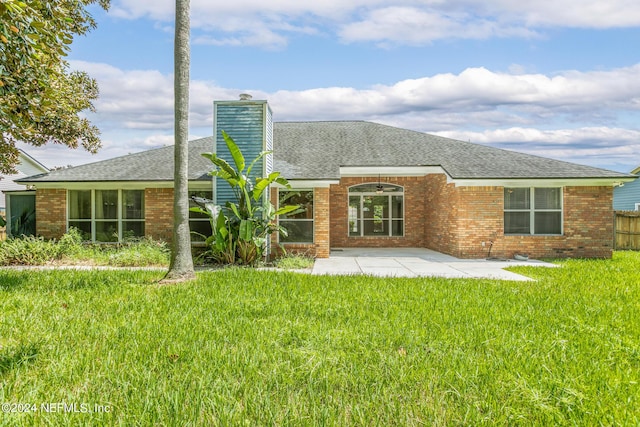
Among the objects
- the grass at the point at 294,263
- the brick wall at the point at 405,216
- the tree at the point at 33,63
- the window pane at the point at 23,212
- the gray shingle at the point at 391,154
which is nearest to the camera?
the tree at the point at 33,63

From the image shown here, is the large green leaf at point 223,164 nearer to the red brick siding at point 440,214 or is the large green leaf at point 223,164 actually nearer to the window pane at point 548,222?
the red brick siding at point 440,214

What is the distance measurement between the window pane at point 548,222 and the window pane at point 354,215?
748cm

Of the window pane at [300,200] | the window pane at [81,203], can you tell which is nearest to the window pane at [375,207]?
the window pane at [300,200]

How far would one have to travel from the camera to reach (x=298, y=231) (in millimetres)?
15070

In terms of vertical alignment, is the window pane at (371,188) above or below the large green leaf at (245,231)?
above

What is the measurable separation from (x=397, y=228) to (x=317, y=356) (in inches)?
599

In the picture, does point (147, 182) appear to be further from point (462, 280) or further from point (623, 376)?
point (623, 376)

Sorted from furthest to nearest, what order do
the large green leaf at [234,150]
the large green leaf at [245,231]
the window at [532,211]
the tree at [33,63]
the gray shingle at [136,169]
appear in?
1. the window at [532,211]
2. the gray shingle at [136,169]
3. the large green leaf at [245,231]
4. the large green leaf at [234,150]
5. the tree at [33,63]

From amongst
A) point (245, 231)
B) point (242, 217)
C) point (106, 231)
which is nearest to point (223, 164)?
point (242, 217)

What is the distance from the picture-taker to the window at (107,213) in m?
15.5

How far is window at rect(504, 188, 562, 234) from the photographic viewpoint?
14.9m

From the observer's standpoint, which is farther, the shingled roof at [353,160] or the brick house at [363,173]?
the shingled roof at [353,160]

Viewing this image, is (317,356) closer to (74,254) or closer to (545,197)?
(74,254)

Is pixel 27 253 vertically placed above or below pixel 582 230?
below
